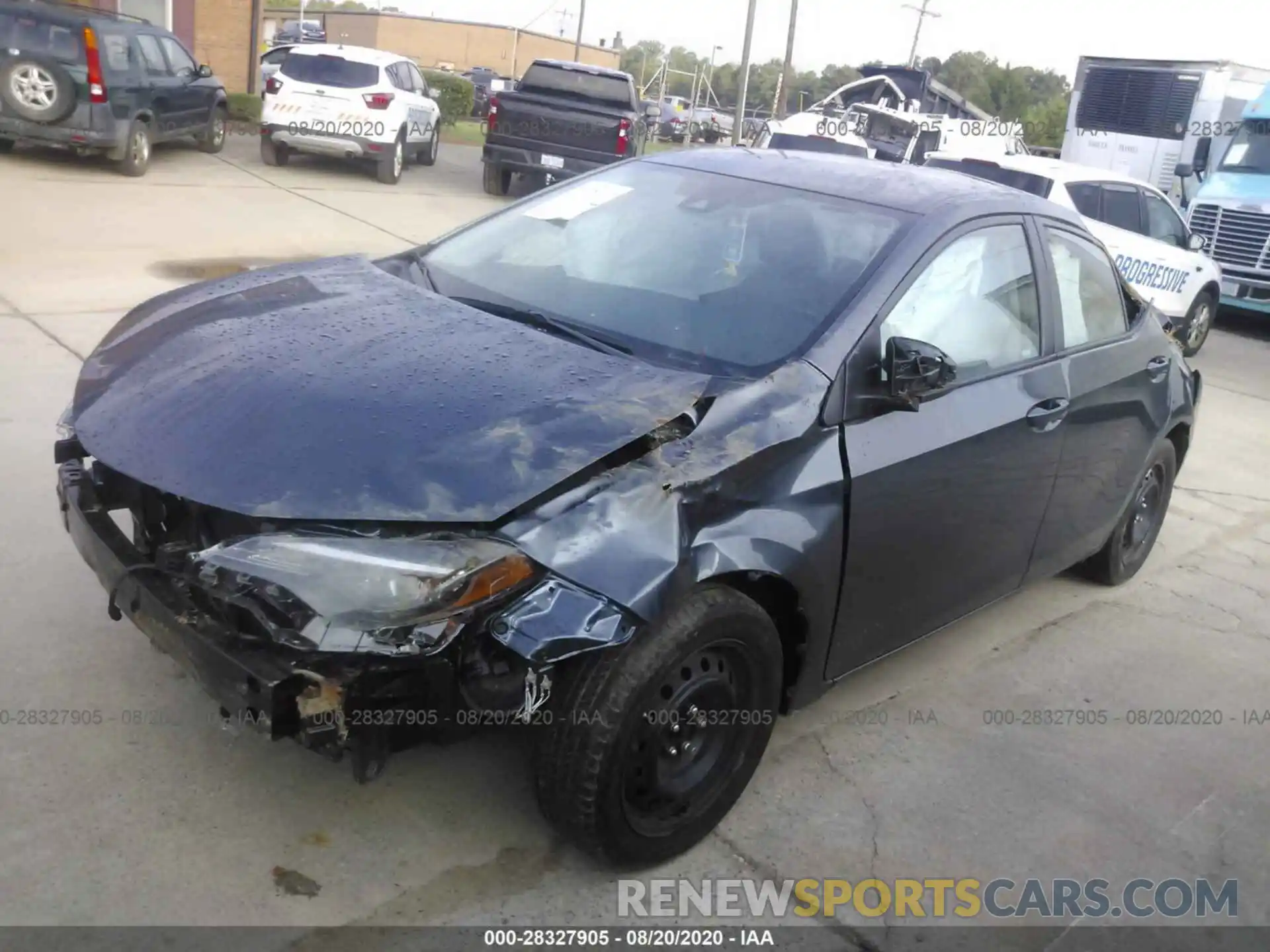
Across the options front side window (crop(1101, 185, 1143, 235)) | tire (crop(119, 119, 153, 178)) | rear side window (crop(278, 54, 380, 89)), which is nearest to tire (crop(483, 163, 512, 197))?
rear side window (crop(278, 54, 380, 89))

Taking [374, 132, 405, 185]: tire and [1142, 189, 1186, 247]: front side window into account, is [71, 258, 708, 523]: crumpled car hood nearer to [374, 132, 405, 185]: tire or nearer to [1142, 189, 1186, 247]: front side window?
[1142, 189, 1186, 247]: front side window

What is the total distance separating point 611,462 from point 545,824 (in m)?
1.06

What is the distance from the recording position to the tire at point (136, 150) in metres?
13.0

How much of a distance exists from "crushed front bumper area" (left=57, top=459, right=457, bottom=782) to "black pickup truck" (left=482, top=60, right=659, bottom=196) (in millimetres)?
13194

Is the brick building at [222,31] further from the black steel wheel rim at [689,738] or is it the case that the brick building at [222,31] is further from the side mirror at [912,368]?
the black steel wheel rim at [689,738]

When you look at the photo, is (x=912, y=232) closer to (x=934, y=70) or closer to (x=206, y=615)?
(x=206, y=615)

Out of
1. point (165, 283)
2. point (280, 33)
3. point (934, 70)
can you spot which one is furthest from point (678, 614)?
point (934, 70)

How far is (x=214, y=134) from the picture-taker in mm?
16250

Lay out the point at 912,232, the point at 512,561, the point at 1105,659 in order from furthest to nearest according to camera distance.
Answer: the point at 1105,659, the point at 912,232, the point at 512,561

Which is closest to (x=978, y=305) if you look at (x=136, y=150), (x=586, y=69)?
(x=136, y=150)

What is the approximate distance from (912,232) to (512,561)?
176 cm

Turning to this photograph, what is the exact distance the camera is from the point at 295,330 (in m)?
3.15

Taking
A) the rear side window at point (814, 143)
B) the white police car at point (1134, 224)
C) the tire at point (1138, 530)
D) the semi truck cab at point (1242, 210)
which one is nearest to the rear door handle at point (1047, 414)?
the tire at point (1138, 530)

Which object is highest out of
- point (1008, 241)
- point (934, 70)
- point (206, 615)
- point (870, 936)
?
point (934, 70)
